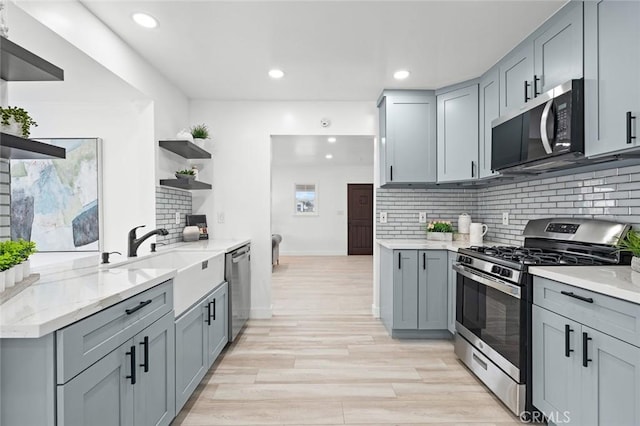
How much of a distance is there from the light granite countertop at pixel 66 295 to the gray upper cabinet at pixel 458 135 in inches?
103

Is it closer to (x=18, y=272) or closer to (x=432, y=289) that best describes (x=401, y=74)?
(x=432, y=289)

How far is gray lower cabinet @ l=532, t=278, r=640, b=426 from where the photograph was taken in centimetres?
136

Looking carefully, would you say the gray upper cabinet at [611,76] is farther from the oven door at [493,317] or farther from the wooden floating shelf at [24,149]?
the wooden floating shelf at [24,149]

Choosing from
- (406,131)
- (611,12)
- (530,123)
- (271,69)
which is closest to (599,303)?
(530,123)

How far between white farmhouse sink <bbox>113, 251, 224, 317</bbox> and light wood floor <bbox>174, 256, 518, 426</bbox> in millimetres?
667

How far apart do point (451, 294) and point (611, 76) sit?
6.51 ft

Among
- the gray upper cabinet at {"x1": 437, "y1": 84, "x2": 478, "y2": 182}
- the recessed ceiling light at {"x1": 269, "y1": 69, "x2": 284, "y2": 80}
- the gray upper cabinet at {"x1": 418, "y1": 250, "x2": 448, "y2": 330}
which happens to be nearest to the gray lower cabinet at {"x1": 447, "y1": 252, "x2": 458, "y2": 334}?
the gray upper cabinet at {"x1": 418, "y1": 250, "x2": 448, "y2": 330}

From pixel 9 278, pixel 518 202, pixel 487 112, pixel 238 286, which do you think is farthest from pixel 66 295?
pixel 518 202

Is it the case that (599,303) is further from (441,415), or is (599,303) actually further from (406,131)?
(406,131)

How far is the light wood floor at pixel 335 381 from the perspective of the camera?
2.04 metres

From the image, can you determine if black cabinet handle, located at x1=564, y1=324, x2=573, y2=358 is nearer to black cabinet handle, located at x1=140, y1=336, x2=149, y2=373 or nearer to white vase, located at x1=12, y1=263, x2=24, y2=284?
black cabinet handle, located at x1=140, y1=336, x2=149, y2=373

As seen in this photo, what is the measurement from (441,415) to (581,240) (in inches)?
54.9

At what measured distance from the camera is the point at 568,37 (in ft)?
6.54

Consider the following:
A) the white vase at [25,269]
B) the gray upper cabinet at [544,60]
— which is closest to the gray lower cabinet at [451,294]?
the gray upper cabinet at [544,60]
